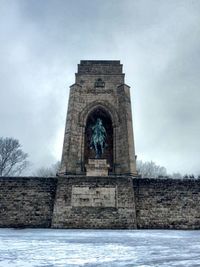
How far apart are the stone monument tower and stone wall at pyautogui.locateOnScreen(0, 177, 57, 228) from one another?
315cm

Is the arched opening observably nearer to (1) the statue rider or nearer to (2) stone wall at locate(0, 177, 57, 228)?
(1) the statue rider

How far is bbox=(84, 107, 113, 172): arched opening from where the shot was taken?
18.9 metres

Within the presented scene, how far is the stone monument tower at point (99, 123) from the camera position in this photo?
57.0 ft

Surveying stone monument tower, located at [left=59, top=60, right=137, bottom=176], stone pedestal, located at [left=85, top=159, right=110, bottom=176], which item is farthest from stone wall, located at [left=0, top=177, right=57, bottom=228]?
stone monument tower, located at [left=59, top=60, right=137, bottom=176]

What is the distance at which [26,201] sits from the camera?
12.9 m

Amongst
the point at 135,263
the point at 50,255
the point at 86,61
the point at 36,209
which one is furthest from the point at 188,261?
the point at 86,61

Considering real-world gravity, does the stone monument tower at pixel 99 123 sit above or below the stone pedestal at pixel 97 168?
above

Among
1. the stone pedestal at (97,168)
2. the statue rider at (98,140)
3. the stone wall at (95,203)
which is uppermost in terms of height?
the statue rider at (98,140)

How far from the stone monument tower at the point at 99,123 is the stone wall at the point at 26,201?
3.15 metres

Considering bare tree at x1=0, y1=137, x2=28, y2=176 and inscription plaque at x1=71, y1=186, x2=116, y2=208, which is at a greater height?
bare tree at x1=0, y1=137, x2=28, y2=176

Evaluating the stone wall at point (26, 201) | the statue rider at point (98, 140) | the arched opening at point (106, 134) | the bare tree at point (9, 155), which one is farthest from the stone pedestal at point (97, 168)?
the bare tree at point (9, 155)

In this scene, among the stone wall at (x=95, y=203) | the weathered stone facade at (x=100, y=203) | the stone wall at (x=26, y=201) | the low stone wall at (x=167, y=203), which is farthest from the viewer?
the low stone wall at (x=167, y=203)

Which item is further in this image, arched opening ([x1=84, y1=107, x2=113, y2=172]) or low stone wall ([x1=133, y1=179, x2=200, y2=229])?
arched opening ([x1=84, y1=107, x2=113, y2=172])

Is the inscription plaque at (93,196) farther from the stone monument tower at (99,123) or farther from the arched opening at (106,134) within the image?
the arched opening at (106,134)
